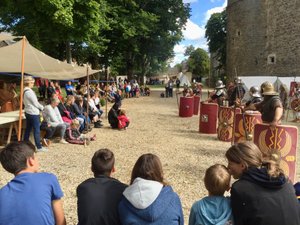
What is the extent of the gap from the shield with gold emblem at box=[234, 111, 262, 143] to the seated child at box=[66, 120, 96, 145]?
3.76m

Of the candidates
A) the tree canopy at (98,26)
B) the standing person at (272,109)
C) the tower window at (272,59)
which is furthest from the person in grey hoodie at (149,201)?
the tower window at (272,59)

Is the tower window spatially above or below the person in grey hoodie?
above

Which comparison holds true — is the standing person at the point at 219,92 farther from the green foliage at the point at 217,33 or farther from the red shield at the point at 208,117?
the green foliage at the point at 217,33

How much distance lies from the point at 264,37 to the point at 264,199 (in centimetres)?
3239

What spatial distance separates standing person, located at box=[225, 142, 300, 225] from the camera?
2.55 meters

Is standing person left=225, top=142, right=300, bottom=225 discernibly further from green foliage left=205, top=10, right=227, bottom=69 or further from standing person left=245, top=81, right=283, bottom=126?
green foliage left=205, top=10, right=227, bottom=69

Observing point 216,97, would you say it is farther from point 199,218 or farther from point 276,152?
point 199,218

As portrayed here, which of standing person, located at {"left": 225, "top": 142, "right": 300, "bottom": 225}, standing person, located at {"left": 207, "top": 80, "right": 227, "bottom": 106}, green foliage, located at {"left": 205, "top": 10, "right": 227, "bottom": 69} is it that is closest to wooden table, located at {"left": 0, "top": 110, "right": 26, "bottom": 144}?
standing person, located at {"left": 207, "top": 80, "right": 227, "bottom": 106}

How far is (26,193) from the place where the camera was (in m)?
2.63

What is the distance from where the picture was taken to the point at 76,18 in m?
18.1

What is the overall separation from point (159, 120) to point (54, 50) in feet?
43.0

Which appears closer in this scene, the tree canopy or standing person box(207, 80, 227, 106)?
standing person box(207, 80, 227, 106)

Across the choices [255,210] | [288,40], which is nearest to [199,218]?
[255,210]

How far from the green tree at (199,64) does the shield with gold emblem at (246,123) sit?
82.1 metres
